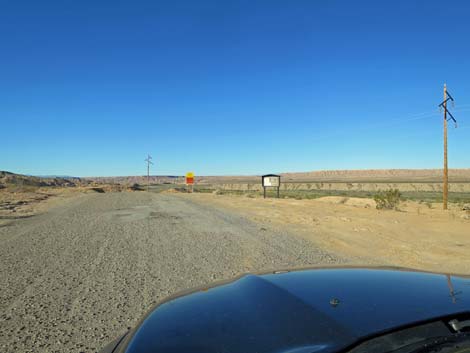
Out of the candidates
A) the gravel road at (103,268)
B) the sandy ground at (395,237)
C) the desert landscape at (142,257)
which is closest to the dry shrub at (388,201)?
the sandy ground at (395,237)

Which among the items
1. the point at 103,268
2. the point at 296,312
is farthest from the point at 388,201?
the point at 296,312

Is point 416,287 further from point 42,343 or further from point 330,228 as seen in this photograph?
point 330,228

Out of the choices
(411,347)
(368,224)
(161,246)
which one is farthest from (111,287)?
(368,224)

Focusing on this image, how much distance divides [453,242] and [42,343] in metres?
12.6

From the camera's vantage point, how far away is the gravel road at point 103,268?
180 inches

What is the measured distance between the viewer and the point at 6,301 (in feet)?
18.3

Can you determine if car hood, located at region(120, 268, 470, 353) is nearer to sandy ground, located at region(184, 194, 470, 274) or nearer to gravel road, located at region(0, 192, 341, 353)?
gravel road, located at region(0, 192, 341, 353)

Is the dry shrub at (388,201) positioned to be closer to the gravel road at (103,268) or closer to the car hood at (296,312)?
the gravel road at (103,268)

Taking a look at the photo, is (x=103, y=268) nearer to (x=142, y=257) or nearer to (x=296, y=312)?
(x=142, y=257)

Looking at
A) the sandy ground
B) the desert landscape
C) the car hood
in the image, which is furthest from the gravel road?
the car hood

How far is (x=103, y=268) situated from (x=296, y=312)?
6647 millimetres

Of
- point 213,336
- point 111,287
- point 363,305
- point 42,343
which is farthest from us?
point 111,287

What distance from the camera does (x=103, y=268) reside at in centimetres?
772

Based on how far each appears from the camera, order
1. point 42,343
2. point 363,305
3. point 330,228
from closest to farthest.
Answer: point 363,305, point 42,343, point 330,228
